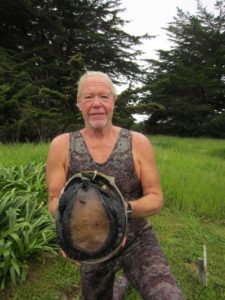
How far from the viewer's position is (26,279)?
162 inches

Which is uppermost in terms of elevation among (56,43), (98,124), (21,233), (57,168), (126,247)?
(56,43)

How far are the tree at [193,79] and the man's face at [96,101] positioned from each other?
19009 mm

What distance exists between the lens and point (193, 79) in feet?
75.4

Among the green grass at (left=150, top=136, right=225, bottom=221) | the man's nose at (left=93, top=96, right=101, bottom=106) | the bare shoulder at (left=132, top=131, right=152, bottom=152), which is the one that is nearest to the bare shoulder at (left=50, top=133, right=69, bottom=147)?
the man's nose at (left=93, top=96, right=101, bottom=106)

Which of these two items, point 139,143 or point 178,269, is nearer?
point 139,143

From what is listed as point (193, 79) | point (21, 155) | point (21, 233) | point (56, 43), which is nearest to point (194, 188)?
point (21, 233)

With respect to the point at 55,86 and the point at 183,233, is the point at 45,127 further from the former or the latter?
the point at 183,233

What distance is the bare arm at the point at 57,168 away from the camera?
2873 millimetres

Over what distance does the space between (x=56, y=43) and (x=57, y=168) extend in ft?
48.0

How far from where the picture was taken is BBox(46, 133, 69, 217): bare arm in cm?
287

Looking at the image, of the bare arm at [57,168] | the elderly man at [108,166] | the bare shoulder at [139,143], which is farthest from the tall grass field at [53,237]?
the bare shoulder at [139,143]

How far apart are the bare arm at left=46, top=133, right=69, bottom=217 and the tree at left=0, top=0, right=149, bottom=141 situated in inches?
357

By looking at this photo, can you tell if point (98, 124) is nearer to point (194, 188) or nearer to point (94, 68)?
point (194, 188)

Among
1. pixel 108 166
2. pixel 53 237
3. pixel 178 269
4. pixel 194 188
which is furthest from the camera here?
pixel 194 188
